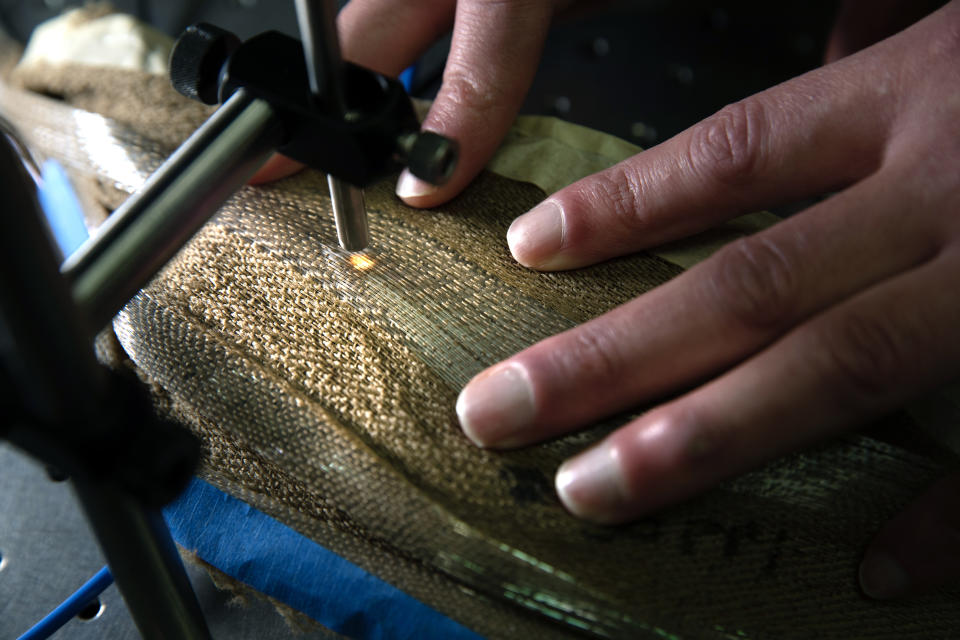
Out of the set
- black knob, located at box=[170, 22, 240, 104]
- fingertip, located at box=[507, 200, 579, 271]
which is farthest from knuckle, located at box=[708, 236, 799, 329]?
black knob, located at box=[170, 22, 240, 104]

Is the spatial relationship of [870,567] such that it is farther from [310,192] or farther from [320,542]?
[310,192]

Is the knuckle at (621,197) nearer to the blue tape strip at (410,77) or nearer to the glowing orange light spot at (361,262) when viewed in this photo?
the glowing orange light spot at (361,262)

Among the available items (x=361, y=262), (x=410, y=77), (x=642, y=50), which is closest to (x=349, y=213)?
(x=361, y=262)

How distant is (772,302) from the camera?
44 centimetres

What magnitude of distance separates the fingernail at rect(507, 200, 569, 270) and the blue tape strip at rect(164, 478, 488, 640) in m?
0.25

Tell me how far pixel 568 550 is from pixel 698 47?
0.73 m

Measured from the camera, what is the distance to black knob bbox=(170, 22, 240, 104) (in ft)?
1.28

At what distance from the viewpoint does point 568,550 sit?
403 millimetres

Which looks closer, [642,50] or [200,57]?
[200,57]

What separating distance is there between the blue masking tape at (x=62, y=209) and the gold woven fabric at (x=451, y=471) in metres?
0.14

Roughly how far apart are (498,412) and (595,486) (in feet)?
0.24

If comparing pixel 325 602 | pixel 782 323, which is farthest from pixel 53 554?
pixel 782 323

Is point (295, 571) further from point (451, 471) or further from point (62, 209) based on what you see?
point (62, 209)

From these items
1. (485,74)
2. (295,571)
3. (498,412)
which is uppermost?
(485,74)
